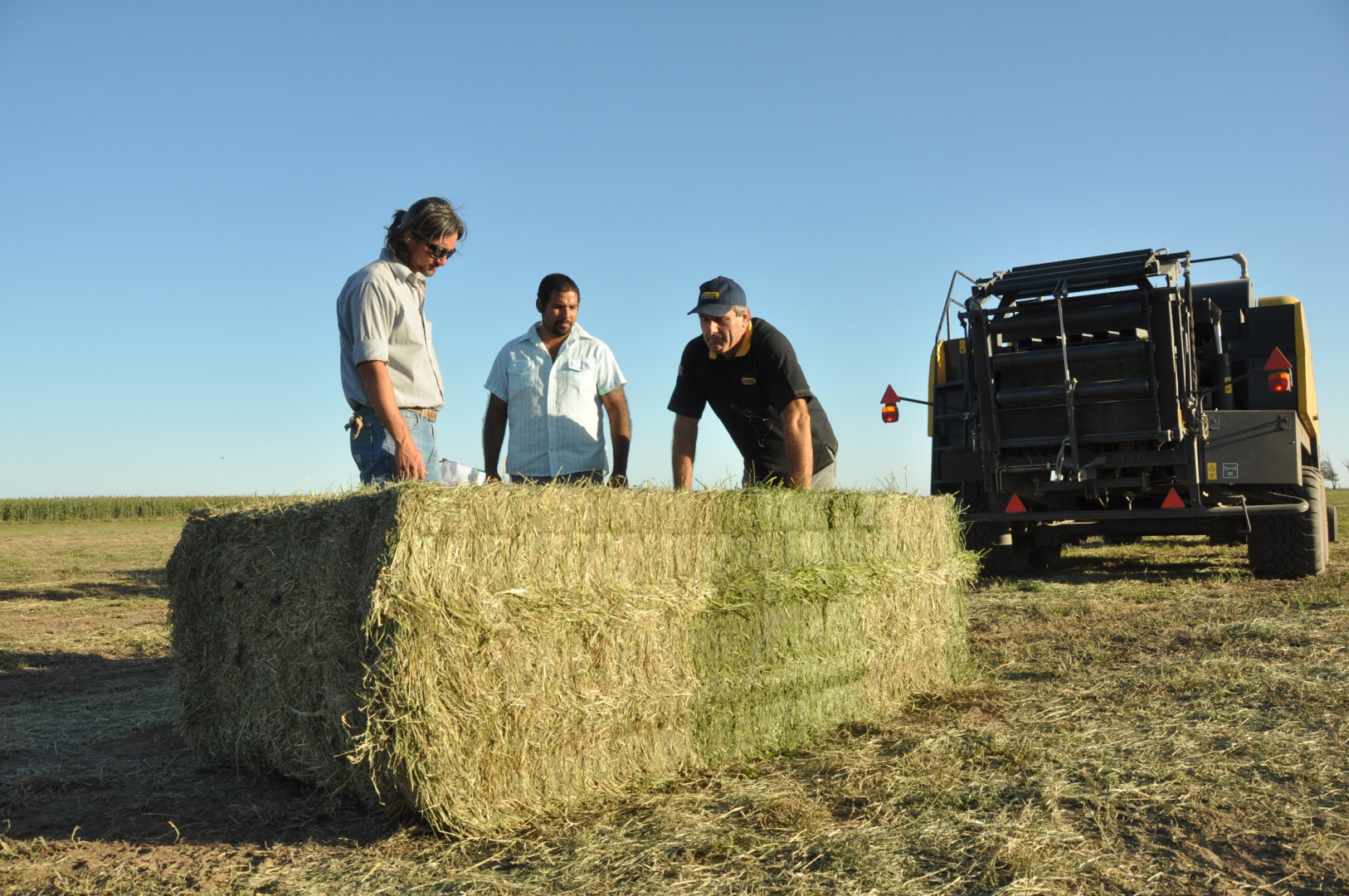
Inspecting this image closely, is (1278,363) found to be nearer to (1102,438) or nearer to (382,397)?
(1102,438)

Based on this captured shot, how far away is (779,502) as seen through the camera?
3.91m

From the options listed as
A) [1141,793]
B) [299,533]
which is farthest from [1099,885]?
[299,533]

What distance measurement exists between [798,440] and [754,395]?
438mm

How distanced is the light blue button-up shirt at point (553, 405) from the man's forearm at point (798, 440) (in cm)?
94

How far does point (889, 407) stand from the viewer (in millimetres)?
9250

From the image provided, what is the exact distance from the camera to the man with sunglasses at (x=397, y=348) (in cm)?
355

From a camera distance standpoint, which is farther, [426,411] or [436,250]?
[426,411]

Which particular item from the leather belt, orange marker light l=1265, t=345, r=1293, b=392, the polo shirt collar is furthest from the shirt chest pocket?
orange marker light l=1265, t=345, r=1293, b=392

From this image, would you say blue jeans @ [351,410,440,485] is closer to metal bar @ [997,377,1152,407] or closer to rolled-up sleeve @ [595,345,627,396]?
rolled-up sleeve @ [595,345,627,396]

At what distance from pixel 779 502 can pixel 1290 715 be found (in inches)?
88.8

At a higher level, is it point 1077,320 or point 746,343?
point 1077,320

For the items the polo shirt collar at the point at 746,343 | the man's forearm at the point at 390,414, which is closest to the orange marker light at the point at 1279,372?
the polo shirt collar at the point at 746,343

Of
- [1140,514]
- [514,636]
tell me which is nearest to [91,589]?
[514,636]

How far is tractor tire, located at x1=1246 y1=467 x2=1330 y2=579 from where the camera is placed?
847cm
